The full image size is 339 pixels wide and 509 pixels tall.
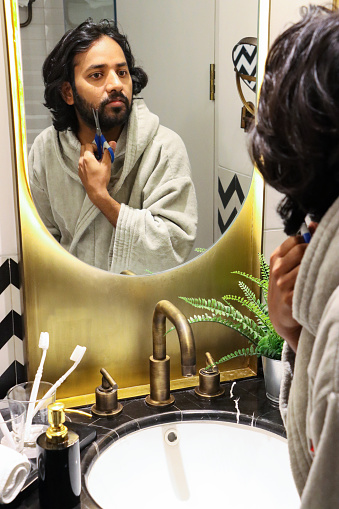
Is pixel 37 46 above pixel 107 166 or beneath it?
above

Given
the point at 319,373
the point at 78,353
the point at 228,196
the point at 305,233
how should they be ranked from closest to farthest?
the point at 319,373
the point at 305,233
the point at 78,353
the point at 228,196

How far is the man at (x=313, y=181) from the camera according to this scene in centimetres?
45

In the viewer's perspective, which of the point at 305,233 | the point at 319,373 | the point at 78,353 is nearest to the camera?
the point at 319,373

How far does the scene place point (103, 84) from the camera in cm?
98

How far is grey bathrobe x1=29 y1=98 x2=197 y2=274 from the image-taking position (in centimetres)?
100

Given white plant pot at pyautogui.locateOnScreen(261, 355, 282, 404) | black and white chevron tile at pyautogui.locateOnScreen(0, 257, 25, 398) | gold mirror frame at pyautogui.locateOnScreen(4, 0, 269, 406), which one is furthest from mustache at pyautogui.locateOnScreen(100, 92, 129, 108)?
white plant pot at pyautogui.locateOnScreen(261, 355, 282, 404)

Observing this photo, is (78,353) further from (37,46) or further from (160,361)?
(37,46)

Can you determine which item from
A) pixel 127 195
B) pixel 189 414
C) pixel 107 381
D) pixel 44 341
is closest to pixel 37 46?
pixel 127 195

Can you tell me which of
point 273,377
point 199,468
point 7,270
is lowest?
point 199,468

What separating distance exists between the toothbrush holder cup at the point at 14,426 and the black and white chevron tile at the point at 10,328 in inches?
4.5

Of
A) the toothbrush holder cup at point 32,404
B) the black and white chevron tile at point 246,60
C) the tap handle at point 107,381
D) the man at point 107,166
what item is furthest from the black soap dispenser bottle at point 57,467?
the black and white chevron tile at point 246,60

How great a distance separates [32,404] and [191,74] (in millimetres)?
632

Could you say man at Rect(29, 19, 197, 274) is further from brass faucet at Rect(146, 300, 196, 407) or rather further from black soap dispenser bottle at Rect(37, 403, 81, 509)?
black soap dispenser bottle at Rect(37, 403, 81, 509)

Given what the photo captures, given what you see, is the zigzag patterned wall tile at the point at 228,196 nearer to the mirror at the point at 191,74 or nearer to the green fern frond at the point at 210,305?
the mirror at the point at 191,74
